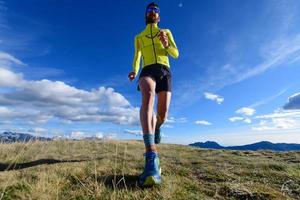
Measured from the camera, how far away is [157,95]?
5.67m

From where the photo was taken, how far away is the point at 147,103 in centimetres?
494

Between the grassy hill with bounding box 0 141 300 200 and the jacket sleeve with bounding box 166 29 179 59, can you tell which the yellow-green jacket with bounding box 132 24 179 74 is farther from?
the grassy hill with bounding box 0 141 300 200

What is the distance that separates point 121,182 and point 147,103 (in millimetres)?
1453

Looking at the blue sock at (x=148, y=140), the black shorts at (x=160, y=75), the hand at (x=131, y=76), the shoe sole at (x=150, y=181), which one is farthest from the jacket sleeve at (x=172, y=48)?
the shoe sole at (x=150, y=181)

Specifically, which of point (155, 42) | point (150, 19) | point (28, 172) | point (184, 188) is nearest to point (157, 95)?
point (155, 42)

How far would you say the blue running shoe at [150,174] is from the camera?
13.2 ft

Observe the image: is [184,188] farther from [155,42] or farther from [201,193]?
[155,42]

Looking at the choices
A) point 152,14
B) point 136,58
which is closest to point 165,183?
point 136,58

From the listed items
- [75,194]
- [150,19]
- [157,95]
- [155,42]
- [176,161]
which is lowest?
[75,194]

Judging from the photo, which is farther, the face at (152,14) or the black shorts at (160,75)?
the face at (152,14)

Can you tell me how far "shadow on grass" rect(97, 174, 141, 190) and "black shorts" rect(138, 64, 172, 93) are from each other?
1842 millimetres

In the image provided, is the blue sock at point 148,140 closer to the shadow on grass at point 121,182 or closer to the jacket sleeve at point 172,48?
the shadow on grass at point 121,182

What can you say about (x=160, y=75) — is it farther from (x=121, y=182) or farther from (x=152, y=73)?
(x=121, y=182)

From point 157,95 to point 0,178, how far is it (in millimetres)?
3233
